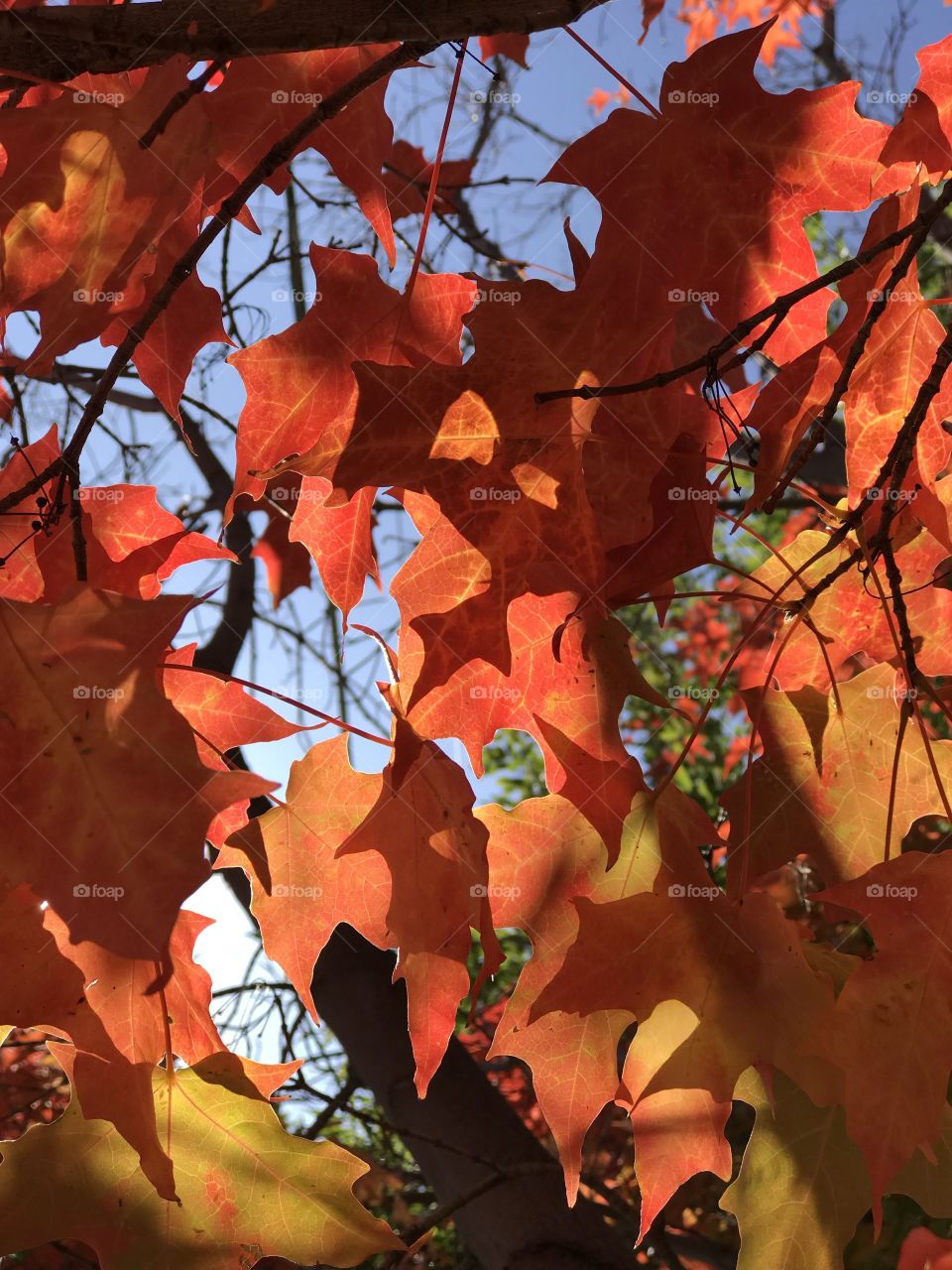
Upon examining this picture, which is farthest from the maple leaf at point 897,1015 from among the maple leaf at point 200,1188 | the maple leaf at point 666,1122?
the maple leaf at point 200,1188

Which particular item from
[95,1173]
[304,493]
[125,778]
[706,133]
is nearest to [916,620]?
[706,133]

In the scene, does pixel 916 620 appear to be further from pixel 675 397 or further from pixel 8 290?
pixel 8 290

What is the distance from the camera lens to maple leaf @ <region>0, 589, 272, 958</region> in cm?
65

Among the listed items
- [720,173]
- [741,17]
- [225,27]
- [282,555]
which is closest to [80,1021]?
Answer: [225,27]

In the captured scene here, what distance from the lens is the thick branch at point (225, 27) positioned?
760 millimetres

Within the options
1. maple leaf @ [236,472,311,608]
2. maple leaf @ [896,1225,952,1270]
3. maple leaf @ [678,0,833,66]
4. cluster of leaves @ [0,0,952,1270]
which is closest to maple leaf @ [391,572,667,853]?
cluster of leaves @ [0,0,952,1270]

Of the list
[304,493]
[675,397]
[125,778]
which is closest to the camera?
[125,778]

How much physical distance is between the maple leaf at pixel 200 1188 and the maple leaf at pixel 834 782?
0.46 meters

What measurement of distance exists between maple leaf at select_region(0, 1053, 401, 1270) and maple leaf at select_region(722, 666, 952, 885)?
46 centimetres

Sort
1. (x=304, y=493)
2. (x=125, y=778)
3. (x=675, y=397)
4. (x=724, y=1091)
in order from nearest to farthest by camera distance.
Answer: (x=125, y=778)
(x=724, y=1091)
(x=675, y=397)
(x=304, y=493)

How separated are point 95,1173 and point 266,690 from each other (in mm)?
435

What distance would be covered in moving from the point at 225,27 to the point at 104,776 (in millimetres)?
540

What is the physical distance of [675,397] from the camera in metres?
0.91

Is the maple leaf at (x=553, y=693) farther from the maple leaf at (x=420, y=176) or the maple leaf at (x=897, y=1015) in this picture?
the maple leaf at (x=420, y=176)
